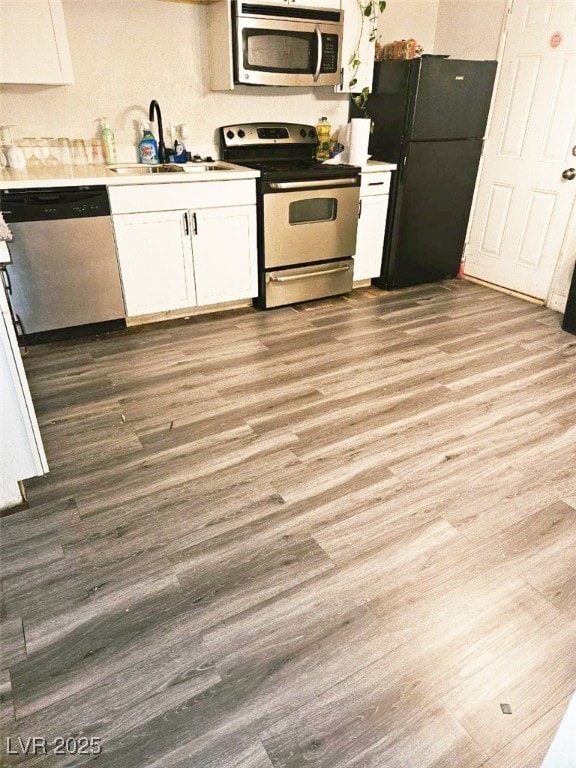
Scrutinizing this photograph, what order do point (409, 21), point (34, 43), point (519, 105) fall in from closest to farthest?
point (34, 43) < point (519, 105) < point (409, 21)

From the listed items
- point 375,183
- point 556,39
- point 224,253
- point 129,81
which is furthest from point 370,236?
point 129,81

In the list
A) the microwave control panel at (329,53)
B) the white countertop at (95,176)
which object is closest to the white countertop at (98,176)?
the white countertop at (95,176)

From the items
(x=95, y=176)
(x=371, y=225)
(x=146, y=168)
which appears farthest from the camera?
(x=371, y=225)

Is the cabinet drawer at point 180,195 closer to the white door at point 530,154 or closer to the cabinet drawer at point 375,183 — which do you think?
the cabinet drawer at point 375,183

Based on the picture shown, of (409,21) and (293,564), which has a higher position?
(409,21)

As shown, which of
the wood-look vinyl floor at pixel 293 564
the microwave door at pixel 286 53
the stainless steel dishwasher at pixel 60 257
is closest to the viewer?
the wood-look vinyl floor at pixel 293 564

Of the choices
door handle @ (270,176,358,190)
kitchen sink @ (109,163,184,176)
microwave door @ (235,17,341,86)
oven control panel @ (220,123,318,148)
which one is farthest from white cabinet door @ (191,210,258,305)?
microwave door @ (235,17,341,86)

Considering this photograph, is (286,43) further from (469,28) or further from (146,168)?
(469,28)

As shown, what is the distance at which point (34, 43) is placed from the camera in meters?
2.67

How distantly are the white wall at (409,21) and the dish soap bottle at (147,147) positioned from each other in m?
2.02

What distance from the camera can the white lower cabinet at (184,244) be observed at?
9.78 ft

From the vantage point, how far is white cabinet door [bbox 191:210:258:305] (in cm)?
321

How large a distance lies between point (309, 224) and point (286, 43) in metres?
1.12

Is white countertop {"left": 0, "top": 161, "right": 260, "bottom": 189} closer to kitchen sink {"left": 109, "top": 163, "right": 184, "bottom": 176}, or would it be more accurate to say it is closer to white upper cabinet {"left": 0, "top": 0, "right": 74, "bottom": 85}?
kitchen sink {"left": 109, "top": 163, "right": 184, "bottom": 176}
